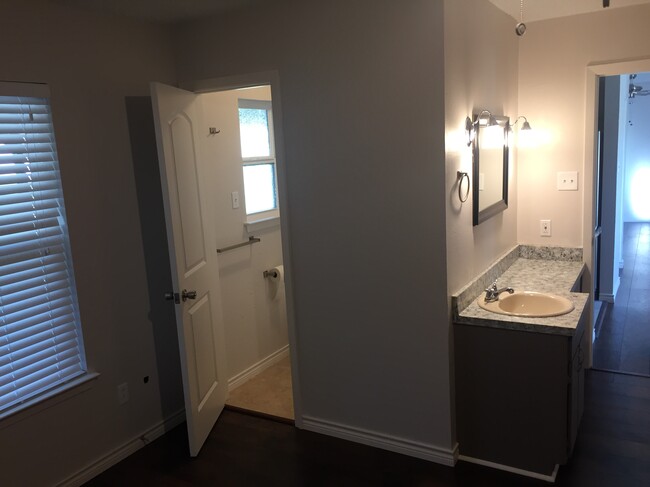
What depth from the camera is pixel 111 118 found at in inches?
114

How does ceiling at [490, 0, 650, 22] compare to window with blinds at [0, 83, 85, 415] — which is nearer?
window with blinds at [0, 83, 85, 415]

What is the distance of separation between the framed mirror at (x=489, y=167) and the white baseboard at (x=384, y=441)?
1.17 meters

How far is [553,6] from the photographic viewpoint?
3.21 metres

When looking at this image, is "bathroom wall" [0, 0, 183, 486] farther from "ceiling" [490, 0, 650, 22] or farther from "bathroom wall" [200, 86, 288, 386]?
"ceiling" [490, 0, 650, 22]

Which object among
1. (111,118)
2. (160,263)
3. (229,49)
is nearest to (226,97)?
(229,49)

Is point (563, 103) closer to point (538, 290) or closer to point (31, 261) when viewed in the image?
point (538, 290)

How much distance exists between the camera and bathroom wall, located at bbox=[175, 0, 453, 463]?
2.60m

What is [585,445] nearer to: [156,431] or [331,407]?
[331,407]

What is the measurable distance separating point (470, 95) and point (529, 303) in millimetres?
1157

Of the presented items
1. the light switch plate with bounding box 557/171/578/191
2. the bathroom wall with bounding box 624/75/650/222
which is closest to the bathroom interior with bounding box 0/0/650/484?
the light switch plate with bounding box 557/171/578/191

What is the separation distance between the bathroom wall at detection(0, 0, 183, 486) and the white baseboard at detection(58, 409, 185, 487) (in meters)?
0.02

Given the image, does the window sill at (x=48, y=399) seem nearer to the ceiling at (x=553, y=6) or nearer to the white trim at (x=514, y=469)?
the white trim at (x=514, y=469)

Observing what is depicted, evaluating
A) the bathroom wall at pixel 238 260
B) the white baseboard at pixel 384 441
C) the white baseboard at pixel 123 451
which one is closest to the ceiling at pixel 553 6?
the bathroom wall at pixel 238 260

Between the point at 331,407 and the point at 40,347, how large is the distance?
1.51 m
